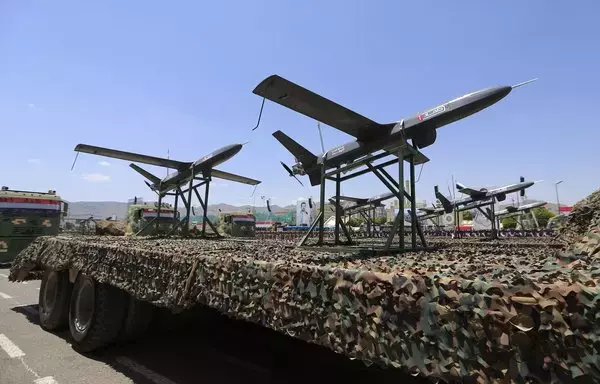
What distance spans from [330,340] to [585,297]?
1.41 meters

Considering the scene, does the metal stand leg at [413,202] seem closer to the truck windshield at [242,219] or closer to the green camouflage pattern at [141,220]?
the green camouflage pattern at [141,220]

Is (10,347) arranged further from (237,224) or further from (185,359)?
(237,224)

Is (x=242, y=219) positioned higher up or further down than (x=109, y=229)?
higher up

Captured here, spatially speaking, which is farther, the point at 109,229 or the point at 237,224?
the point at 237,224

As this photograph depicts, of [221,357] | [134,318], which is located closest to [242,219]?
[134,318]

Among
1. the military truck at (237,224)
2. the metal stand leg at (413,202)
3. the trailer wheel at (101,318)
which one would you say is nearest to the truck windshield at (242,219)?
the military truck at (237,224)

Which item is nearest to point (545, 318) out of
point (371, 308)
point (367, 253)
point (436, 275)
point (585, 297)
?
point (585, 297)

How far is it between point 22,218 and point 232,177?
10.1 metres

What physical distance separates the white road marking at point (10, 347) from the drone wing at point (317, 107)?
525 cm

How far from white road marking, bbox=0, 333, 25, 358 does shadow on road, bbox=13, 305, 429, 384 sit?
0.72 metres

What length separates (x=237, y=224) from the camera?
73.0ft

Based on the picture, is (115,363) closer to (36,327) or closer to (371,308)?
(36,327)

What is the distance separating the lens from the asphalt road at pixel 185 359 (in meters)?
4.62

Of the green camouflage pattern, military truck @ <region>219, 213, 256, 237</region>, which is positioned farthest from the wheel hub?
military truck @ <region>219, 213, 256, 237</region>
